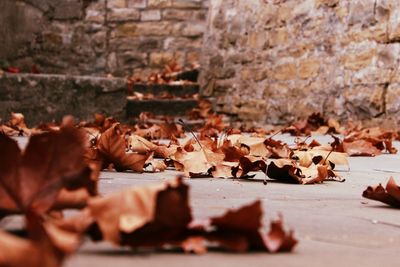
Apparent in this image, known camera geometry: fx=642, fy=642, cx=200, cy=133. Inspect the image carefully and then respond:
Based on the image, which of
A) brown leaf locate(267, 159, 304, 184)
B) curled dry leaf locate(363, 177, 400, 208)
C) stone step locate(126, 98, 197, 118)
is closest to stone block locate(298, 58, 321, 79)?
stone step locate(126, 98, 197, 118)

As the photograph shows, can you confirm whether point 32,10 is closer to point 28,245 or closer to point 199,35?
point 199,35

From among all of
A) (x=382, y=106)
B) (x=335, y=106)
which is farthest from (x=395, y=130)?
(x=335, y=106)

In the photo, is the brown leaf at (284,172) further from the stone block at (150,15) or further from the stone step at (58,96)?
the stone block at (150,15)

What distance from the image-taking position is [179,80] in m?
7.98

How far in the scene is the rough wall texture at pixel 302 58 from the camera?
463cm

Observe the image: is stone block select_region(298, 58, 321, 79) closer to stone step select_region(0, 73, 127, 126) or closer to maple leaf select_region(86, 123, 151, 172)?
stone step select_region(0, 73, 127, 126)

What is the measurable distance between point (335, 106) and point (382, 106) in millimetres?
555

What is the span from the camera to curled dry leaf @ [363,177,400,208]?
1.37 meters

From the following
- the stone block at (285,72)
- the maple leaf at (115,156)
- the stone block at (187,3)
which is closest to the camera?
the maple leaf at (115,156)

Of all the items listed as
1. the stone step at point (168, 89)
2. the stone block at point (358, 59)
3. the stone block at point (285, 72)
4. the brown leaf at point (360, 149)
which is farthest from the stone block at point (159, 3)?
the brown leaf at point (360, 149)

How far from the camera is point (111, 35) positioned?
8.45 metres

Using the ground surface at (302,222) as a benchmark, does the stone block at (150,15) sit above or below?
→ above

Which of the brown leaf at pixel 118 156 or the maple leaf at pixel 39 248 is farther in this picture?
the brown leaf at pixel 118 156

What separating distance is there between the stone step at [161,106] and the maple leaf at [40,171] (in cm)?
601
